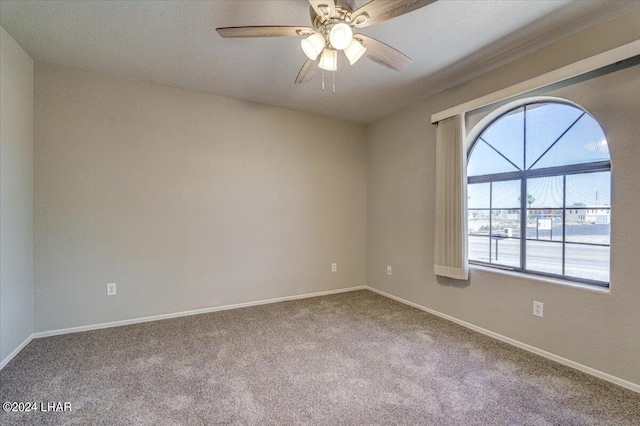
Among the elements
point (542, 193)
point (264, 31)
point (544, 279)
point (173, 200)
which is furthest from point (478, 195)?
point (173, 200)

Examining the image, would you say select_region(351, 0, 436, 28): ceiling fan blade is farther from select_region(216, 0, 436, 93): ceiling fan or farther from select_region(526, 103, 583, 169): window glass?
select_region(526, 103, 583, 169): window glass

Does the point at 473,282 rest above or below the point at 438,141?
below

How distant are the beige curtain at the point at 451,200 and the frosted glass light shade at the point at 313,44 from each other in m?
1.84

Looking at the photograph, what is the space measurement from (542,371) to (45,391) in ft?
11.4

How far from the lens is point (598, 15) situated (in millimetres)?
1959

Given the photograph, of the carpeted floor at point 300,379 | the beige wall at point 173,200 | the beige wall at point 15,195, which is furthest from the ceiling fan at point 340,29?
the carpeted floor at point 300,379

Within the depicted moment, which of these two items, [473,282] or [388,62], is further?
[473,282]

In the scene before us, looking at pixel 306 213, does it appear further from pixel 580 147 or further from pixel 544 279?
pixel 580 147

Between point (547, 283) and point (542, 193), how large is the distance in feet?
2.53

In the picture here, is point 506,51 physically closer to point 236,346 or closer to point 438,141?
point 438,141

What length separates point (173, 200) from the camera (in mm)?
3135

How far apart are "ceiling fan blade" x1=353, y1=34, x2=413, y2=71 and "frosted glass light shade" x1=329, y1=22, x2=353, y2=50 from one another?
0.51ft

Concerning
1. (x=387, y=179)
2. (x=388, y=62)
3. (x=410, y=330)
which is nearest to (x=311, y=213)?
(x=387, y=179)

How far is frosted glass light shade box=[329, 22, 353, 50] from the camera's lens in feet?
5.07
